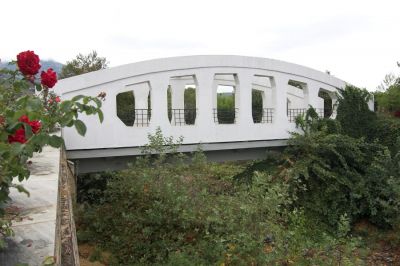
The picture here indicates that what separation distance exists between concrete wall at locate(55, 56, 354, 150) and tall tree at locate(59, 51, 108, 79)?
22.8ft

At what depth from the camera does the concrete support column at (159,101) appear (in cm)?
839

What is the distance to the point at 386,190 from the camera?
9016 millimetres

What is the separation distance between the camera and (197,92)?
899 centimetres

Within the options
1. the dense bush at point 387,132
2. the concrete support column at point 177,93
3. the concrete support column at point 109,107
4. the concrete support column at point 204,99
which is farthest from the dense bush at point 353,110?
the concrete support column at point 109,107

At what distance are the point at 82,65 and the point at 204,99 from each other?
10637 millimetres

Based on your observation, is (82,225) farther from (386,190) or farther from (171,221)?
(386,190)

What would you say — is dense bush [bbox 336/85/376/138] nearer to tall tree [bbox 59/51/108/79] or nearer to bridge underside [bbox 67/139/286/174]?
bridge underside [bbox 67/139/286/174]

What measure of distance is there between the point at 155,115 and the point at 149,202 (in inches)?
112

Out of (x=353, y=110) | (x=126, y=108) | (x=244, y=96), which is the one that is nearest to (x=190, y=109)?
(x=244, y=96)

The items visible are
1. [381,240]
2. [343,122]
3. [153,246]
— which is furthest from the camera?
[343,122]

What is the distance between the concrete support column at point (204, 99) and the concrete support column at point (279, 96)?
2.24 meters

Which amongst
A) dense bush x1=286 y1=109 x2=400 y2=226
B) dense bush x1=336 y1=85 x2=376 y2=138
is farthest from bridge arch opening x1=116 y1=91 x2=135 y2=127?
dense bush x1=336 y1=85 x2=376 y2=138

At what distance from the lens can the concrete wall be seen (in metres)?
7.71

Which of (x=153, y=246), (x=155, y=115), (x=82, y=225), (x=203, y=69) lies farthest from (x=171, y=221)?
(x=203, y=69)
